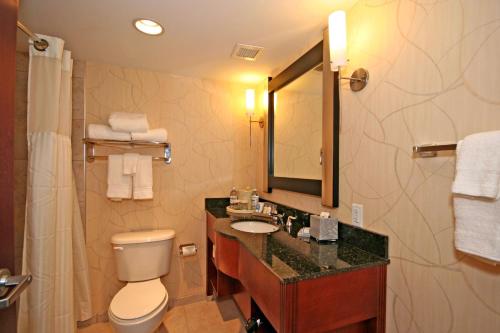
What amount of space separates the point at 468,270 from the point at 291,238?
80 centimetres

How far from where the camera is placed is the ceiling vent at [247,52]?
171 centimetres

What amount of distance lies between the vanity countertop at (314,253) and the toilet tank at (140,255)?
0.80 meters

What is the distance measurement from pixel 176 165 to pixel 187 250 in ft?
2.55

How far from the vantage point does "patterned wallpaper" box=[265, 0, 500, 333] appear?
0.78 meters

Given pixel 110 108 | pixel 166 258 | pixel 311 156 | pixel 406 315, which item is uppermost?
pixel 110 108

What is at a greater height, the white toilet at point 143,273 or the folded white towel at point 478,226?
the folded white towel at point 478,226

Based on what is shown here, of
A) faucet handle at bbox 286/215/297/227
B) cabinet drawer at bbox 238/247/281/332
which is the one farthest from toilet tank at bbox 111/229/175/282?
faucet handle at bbox 286/215/297/227

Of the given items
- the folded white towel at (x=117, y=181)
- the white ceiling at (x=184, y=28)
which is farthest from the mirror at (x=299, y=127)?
the folded white towel at (x=117, y=181)

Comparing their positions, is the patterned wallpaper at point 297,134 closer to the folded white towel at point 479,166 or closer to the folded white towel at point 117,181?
the folded white towel at point 479,166

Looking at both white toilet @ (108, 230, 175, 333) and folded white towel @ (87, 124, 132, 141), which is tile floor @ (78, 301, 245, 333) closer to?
white toilet @ (108, 230, 175, 333)

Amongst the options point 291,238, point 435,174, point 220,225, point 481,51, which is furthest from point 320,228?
point 481,51

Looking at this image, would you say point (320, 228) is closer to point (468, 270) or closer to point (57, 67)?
point (468, 270)

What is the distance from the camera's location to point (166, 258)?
2.02 metres

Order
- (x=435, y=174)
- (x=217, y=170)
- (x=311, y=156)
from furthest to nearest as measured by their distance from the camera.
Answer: (x=217, y=170), (x=311, y=156), (x=435, y=174)
